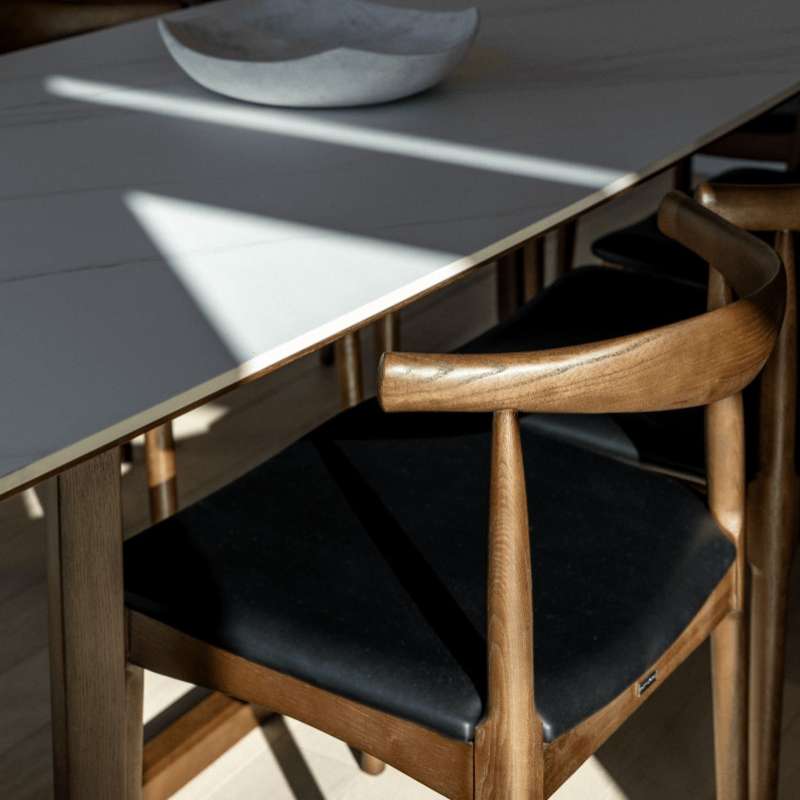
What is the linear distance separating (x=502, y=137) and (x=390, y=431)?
1.17 ft

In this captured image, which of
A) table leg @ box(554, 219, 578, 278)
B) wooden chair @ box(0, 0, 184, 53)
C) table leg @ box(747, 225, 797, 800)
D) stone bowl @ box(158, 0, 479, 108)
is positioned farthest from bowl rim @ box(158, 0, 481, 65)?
table leg @ box(554, 219, 578, 278)

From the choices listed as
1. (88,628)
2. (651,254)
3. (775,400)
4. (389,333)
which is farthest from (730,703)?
(389,333)

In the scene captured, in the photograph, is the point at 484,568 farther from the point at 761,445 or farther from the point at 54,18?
the point at 54,18

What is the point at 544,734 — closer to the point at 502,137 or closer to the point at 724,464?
the point at 724,464

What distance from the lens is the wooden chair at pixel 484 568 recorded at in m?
0.89

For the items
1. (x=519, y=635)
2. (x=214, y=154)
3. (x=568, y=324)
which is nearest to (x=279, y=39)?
(x=214, y=154)

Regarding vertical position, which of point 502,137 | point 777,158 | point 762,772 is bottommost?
point 762,772

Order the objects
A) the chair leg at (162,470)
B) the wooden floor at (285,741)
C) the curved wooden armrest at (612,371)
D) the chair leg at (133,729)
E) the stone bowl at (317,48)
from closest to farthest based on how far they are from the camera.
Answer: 1. the curved wooden armrest at (612,371)
2. the chair leg at (133,729)
3. the stone bowl at (317,48)
4. the wooden floor at (285,741)
5. the chair leg at (162,470)

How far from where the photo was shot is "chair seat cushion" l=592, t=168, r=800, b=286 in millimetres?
1782

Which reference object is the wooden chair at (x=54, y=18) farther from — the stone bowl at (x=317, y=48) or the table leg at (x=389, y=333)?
the table leg at (x=389, y=333)

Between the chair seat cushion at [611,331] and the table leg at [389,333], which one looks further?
the table leg at [389,333]

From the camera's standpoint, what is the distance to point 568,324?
1.50 metres

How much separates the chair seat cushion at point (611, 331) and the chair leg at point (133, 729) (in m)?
0.46

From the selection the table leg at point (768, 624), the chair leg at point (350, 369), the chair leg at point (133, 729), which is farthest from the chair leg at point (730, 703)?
the chair leg at point (350, 369)
